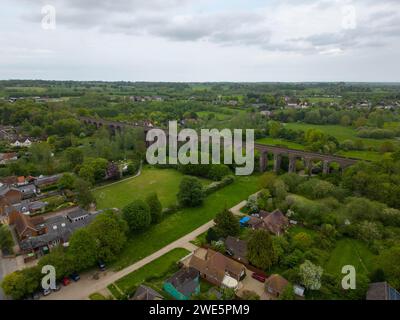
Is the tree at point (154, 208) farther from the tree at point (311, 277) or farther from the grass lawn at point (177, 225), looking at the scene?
the tree at point (311, 277)

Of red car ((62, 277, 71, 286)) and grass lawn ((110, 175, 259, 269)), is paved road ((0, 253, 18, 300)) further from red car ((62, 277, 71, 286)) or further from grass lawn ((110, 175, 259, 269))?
grass lawn ((110, 175, 259, 269))

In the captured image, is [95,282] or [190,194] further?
[190,194]

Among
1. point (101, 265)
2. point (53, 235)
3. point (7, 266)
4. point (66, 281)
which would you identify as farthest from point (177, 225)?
point (7, 266)

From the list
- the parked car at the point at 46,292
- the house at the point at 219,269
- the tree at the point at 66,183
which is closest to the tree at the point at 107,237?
the parked car at the point at 46,292

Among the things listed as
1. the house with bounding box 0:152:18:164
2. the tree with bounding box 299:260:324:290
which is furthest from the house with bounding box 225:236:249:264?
the house with bounding box 0:152:18:164

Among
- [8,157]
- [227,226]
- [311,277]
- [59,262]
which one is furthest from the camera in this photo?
[8,157]

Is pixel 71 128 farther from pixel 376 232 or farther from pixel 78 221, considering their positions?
pixel 376 232

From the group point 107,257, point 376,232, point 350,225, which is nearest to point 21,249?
point 107,257

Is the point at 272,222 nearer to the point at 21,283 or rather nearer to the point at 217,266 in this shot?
the point at 217,266
